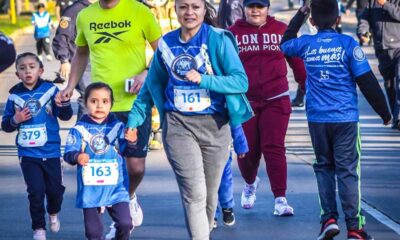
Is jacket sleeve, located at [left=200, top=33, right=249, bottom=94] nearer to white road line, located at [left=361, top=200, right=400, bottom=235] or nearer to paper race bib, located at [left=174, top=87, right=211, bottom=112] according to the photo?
paper race bib, located at [left=174, top=87, right=211, bottom=112]

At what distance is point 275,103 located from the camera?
1089 centimetres

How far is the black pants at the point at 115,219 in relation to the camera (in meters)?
8.69

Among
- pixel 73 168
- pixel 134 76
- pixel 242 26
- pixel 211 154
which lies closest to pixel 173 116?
pixel 211 154

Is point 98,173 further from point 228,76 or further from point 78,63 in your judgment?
point 78,63

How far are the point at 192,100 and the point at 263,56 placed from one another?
8.80 ft

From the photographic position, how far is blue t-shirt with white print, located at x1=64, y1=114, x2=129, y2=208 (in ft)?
28.5

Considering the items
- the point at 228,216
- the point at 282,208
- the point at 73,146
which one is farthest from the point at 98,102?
the point at 282,208

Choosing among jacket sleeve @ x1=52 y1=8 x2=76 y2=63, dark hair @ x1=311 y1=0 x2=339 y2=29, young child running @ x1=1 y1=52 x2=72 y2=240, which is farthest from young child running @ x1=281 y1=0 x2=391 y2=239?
jacket sleeve @ x1=52 y1=8 x2=76 y2=63

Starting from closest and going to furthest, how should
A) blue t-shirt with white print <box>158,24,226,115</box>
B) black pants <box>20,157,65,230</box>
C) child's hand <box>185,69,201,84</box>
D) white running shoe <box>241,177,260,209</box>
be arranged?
child's hand <box>185,69,201,84</box>
blue t-shirt with white print <box>158,24,226,115</box>
black pants <box>20,157,65,230</box>
white running shoe <box>241,177,260,209</box>

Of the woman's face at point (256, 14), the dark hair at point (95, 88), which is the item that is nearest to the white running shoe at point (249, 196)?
the woman's face at point (256, 14)

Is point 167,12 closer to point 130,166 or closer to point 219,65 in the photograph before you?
point 130,166

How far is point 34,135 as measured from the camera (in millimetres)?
9781

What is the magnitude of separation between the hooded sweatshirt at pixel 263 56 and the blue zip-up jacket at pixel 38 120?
173 cm

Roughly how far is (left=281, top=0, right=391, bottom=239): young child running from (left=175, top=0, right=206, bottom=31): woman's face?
1490 mm
